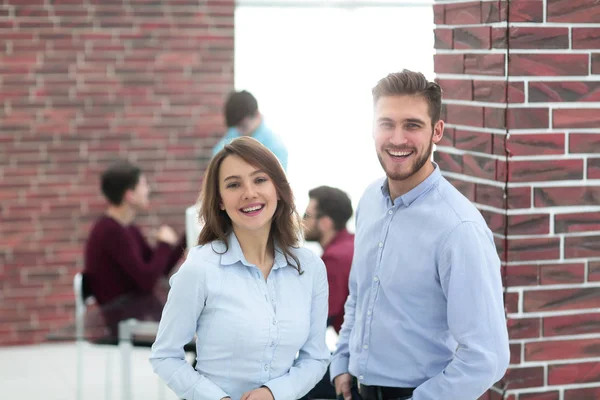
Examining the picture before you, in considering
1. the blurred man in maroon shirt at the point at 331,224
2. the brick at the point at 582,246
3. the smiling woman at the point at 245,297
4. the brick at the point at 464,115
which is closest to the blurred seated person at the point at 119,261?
the blurred man in maroon shirt at the point at 331,224

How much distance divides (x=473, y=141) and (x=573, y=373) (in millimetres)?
737

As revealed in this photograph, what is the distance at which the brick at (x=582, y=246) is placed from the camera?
97.3 inches

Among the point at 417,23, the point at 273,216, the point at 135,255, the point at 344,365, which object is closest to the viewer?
the point at 273,216

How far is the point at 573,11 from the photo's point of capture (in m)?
2.41

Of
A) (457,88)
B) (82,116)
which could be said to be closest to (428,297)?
(457,88)

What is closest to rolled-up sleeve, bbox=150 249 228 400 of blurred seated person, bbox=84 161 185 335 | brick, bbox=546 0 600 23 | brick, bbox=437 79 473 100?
brick, bbox=437 79 473 100

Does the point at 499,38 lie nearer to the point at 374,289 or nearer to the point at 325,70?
the point at 374,289

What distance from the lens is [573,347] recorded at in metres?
2.51

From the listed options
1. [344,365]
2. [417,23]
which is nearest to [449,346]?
[344,365]

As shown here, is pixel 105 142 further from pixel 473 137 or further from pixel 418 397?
pixel 418 397

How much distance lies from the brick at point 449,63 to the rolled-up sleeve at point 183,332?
40.9 inches

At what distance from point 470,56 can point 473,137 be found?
0.24m

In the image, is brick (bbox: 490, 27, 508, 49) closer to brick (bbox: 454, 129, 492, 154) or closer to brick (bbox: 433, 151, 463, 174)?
brick (bbox: 454, 129, 492, 154)

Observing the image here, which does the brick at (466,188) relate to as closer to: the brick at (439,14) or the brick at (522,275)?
the brick at (522,275)
